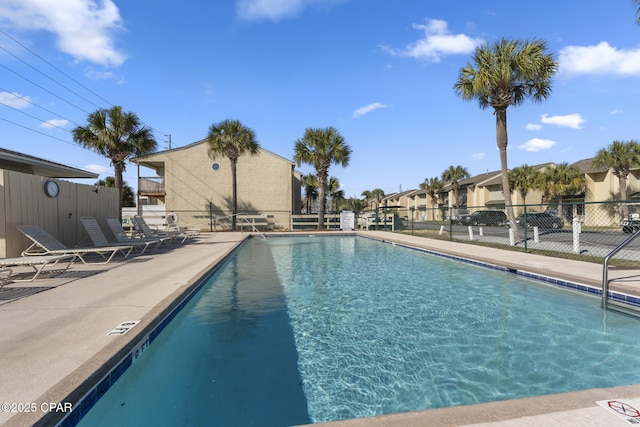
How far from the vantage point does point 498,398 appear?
304 centimetres

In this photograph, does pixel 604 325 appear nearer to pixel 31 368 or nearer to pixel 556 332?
pixel 556 332

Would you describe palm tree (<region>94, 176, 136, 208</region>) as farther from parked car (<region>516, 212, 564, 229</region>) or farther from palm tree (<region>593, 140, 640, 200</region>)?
palm tree (<region>593, 140, 640, 200</region>)

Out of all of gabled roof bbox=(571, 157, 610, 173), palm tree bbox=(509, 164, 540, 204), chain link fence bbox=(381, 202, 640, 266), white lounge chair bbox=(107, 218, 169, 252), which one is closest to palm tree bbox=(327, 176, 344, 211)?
chain link fence bbox=(381, 202, 640, 266)

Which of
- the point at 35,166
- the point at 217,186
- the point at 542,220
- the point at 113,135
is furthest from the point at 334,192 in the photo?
the point at 35,166

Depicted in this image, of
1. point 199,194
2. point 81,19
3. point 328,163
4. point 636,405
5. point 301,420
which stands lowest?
point 301,420

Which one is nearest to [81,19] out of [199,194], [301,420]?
[199,194]

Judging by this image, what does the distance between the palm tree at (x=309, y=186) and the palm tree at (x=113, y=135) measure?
26.6 meters

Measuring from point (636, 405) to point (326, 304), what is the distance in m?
4.23

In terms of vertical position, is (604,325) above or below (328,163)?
below

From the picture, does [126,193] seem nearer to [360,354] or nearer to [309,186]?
[309,186]

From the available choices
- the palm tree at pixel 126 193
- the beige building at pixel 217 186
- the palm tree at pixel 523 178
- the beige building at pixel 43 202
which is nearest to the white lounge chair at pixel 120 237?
the beige building at pixel 43 202

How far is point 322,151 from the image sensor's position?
23.3 meters

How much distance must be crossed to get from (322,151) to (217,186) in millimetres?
8476

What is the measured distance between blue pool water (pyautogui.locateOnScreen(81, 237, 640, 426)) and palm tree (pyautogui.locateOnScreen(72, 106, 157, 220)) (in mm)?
12285
